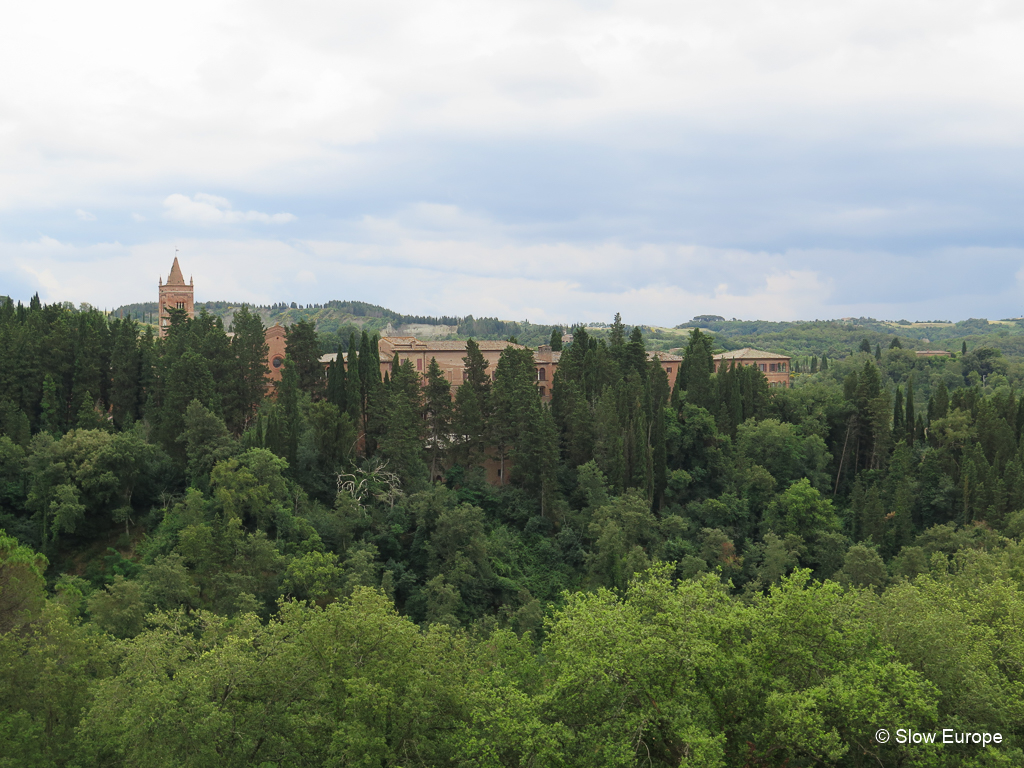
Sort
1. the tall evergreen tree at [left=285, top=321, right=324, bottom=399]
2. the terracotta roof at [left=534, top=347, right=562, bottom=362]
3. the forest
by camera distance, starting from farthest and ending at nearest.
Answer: the terracotta roof at [left=534, top=347, right=562, bottom=362] < the tall evergreen tree at [left=285, top=321, right=324, bottom=399] < the forest

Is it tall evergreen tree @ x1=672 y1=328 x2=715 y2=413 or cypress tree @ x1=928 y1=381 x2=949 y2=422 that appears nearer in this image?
tall evergreen tree @ x1=672 y1=328 x2=715 y2=413

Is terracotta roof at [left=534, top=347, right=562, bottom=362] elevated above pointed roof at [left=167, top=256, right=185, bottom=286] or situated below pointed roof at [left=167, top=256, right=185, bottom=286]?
below

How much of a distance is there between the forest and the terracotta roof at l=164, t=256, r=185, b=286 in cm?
2583

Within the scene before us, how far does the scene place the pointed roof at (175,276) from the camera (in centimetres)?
8750

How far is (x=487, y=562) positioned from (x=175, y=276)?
61057 millimetres

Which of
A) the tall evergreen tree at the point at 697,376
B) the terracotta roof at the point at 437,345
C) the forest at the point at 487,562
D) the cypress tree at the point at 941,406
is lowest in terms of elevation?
the forest at the point at 487,562

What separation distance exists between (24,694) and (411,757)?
12.8 m

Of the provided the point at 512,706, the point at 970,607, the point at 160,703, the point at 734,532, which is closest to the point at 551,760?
the point at 512,706

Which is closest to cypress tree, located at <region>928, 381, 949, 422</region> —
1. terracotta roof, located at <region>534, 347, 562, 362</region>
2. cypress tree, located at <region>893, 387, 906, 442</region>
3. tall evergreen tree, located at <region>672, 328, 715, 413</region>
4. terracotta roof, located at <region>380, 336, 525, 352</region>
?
cypress tree, located at <region>893, 387, 906, 442</region>

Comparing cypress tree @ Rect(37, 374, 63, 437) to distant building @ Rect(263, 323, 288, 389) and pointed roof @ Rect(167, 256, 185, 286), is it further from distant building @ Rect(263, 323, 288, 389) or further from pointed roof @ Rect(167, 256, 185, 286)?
pointed roof @ Rect(167, 256, 185, 286)

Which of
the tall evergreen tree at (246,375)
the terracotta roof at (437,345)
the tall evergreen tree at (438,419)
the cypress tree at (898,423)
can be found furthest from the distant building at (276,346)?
the cypress tree at (898,423)

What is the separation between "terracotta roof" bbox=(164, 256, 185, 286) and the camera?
87.5 meters

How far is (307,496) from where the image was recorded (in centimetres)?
4538

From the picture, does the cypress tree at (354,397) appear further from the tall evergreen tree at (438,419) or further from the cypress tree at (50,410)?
the cypress tree at (50,410)
